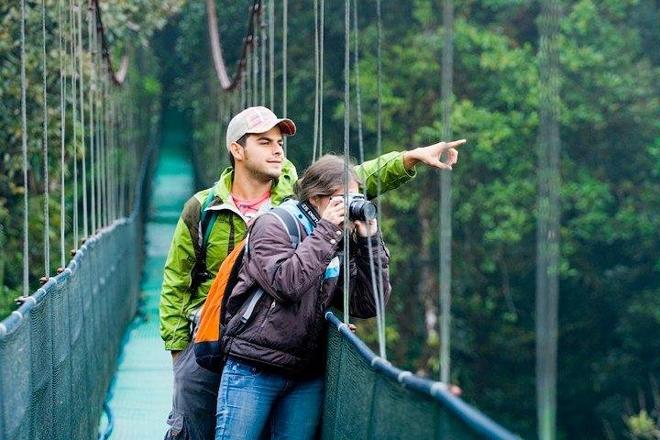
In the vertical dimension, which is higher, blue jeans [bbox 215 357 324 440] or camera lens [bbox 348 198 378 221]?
camera lens [bbox 348 198 378 221]

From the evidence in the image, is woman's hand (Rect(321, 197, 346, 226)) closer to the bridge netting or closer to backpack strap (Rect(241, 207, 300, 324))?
backpack strap (Rect(241, 207, 300, 324))

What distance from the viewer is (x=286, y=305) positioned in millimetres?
3098

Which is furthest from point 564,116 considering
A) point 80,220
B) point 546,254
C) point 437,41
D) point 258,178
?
point 546,254

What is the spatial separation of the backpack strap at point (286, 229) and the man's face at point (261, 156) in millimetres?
340

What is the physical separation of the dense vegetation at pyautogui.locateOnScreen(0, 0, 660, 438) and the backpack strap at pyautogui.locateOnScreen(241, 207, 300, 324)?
14834 millimetres

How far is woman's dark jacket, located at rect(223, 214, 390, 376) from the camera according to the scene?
300cm

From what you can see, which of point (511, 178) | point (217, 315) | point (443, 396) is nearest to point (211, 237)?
A: point (217, 315)

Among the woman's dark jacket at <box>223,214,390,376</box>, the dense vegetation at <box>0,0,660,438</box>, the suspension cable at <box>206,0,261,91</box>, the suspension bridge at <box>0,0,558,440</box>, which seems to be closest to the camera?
the suspension bridge at <box>0,0,558,440</box>

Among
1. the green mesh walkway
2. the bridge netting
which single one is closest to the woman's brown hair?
the bridge netting

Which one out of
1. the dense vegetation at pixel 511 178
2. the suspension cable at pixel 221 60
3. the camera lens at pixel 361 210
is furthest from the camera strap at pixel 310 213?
the dense vegetation at pixel 511 178

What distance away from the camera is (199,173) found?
79.4 ft

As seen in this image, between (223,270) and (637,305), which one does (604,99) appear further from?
(223,270)

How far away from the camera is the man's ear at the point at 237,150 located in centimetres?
350

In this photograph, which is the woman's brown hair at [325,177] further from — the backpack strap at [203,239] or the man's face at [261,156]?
the backpack strap at [203,239]
